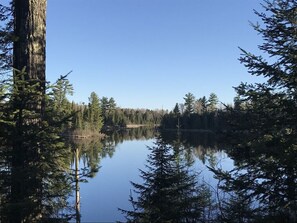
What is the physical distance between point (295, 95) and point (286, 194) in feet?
6.30

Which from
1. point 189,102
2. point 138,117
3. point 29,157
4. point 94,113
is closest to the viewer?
point 29,157

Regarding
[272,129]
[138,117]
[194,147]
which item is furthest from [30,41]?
[138,117]

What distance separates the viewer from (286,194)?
542 cm

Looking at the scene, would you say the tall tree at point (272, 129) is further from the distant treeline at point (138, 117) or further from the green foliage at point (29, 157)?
the distant treeline at point (138, 117)

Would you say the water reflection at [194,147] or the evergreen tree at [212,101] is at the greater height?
the evergreen tree at [212,101]

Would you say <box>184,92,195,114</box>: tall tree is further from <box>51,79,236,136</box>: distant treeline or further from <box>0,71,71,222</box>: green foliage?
<box>0,71,71,222</box>: green foliage

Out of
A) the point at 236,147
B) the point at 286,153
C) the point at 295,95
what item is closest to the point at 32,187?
the point at 286,153

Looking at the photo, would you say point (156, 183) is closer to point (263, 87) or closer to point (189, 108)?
point (263, 87)

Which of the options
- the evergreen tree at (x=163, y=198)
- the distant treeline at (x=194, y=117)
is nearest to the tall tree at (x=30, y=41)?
the evergreen tree at (x=163, y=198)

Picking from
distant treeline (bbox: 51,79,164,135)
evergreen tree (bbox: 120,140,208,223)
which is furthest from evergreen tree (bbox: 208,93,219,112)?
evergreen tree (bbox: 120,140,208,223)

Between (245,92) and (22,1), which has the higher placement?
(22,1)

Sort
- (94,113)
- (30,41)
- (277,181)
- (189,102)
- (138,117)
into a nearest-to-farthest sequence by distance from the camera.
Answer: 1. (30,41)
2. (277,181)
3. (94,113)
4. (189,102)
5. (138,117)

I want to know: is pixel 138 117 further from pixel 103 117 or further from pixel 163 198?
pixel 163 198

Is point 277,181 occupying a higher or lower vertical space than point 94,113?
lower
